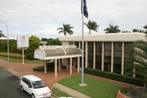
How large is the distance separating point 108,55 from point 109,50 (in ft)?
2.63

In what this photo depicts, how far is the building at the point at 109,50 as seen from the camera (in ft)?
95.2

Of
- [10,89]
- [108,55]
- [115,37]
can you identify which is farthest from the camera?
[108,55]

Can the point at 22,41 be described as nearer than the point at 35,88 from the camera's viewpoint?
No

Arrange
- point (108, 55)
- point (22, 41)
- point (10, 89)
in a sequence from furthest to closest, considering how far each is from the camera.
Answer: point (22, 41) < point (108, 55) < point (10, 89)

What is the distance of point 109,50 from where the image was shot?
32.2 m

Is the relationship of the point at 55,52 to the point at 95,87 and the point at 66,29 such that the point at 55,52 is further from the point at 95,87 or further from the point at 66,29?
the point at 66,29

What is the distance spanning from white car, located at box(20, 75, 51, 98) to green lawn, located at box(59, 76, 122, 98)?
4311 mm

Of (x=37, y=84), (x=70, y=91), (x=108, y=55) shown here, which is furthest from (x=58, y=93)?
(x=108, y=55)

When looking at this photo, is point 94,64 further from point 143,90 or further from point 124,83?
point 143,90

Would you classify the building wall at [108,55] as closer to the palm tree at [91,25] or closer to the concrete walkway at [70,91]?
the concrete walkway at [70,91]

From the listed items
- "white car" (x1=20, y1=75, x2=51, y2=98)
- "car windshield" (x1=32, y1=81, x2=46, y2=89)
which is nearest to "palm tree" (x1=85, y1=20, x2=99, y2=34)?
"white car" (x1=20, y1=75, x2=51, y2=98)

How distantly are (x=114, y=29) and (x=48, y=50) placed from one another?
42.0 m

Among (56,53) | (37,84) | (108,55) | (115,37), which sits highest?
(115,37)

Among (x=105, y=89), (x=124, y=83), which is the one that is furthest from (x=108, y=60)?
(x=105, y=89)
